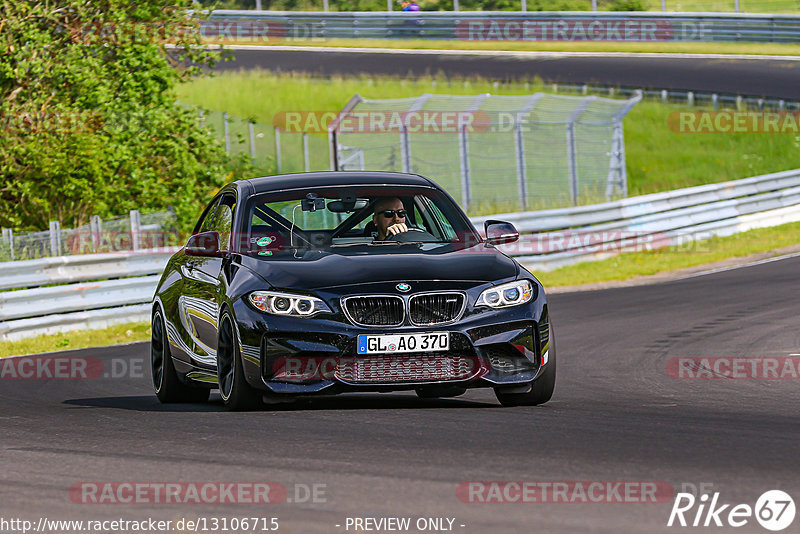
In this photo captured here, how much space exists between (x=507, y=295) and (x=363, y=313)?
892 millimetres

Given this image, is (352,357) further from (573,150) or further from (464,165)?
(573,150)

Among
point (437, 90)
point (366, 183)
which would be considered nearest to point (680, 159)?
point (437, 90)

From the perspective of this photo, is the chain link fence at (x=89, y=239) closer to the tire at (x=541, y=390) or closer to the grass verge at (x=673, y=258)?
the grass verge at (x=673, y=258)

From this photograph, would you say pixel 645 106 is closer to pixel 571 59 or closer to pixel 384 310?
pixel 571 59

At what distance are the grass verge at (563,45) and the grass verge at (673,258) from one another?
1960cm

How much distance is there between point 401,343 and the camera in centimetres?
815

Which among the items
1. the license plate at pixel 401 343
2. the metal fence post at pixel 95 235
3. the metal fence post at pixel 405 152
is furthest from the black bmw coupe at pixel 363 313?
the metal fence post at pixel 405 152

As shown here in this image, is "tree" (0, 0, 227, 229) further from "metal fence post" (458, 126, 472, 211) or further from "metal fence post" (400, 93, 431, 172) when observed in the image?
"metal fence post" (458, 126, 472, 211)

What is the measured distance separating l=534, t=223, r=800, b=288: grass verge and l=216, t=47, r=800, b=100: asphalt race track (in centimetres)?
1289

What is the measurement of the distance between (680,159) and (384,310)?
30.7 metres

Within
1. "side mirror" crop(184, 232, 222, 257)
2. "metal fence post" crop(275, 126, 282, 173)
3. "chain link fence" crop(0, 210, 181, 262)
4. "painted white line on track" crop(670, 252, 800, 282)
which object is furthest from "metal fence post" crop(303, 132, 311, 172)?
"side mirror" crop(184, 232, 222, 257)

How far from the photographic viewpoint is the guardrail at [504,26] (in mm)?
45781

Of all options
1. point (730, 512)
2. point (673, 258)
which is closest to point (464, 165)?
point (673, 258)

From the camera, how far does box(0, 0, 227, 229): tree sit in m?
23.4
